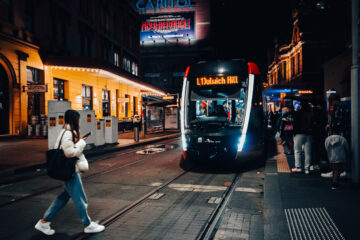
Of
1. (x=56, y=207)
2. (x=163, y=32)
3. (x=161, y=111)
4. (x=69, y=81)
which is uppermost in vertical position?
(x=163, y=32)

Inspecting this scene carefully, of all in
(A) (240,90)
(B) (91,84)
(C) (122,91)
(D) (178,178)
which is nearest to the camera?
(D) (178,178)

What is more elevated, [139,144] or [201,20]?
[201,20]

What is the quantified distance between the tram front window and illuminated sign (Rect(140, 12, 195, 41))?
162ft

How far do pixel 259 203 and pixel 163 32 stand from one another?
5495 centimetres

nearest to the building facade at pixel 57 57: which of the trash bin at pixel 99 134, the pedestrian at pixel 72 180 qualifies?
the trash bin at pixel 99 134

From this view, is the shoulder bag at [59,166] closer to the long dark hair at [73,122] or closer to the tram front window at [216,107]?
the long dark hair at [73,122]

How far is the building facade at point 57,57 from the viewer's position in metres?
17.1

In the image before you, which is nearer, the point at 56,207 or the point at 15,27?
the point at 56,207

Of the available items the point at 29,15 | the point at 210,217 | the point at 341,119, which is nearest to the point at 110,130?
the point at 29,15

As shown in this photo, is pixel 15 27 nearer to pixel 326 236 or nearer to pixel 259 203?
pixel 259 203

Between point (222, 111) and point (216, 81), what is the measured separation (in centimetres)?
95

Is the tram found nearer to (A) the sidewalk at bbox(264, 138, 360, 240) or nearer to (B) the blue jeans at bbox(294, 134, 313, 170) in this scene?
(B) the blue jeans at bbox(294, 134, 313, 170)

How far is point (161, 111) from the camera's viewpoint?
28828mm

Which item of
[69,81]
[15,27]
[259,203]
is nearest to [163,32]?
[69,81]
